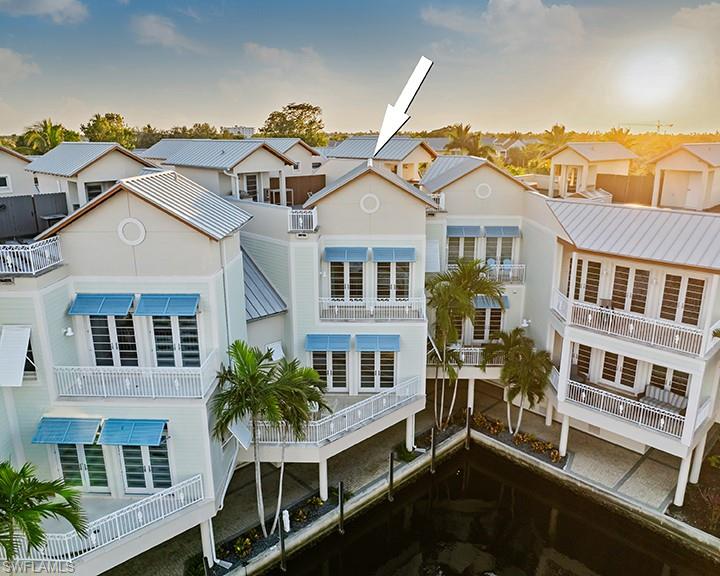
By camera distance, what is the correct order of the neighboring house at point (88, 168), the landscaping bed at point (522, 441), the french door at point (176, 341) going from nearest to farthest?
the french door at point (176, 341) < the neighboring house at point (88, 168) < the landscaping bed at point (522, 441)

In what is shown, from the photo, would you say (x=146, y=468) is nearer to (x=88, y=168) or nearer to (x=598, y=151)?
(x=88, y=168)

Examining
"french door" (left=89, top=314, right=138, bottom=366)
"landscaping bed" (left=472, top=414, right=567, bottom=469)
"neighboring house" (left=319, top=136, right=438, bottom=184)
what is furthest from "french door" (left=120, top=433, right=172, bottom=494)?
"neighboring house" (left=319, top=136, right=438, bottom=184)

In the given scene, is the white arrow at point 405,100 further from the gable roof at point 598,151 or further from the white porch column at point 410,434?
the gable roof at point 598,151

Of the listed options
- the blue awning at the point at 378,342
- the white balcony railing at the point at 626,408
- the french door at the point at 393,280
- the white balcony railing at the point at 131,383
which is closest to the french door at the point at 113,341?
the white balcony railing at the point at 131,383

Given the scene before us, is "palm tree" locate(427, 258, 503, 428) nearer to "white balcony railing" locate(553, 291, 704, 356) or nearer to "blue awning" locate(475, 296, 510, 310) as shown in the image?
"blue awning" locate(475, 296, 510, 310)

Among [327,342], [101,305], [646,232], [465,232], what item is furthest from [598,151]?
[101,305]

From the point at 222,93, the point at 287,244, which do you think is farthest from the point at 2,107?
the point at 287,244
